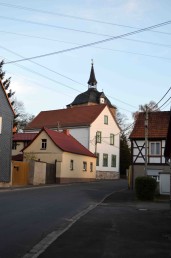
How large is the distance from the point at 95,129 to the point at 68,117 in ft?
20.6

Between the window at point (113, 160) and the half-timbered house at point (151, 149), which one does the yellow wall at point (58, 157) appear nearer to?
the half-timbered house at point (151, 149)

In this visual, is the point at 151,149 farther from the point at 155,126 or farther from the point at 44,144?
the point at 44,144

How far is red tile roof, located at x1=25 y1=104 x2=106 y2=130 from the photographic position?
63213 mm

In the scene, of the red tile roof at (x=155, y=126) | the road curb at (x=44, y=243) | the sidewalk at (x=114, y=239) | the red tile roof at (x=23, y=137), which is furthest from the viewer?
the red tile roof at (x=23, y=137)

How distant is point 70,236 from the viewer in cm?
1122

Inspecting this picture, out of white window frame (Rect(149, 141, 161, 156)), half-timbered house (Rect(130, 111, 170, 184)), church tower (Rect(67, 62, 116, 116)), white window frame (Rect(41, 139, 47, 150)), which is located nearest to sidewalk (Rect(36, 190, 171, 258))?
half-timbered house (Rect(130, 111, 170, 184))

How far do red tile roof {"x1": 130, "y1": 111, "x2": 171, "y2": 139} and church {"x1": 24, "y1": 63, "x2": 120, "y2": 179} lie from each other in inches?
809

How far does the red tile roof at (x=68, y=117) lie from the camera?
207ft

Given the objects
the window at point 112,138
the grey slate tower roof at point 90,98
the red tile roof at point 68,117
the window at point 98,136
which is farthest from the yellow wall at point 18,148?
the grey slate tower roof at point 90,98

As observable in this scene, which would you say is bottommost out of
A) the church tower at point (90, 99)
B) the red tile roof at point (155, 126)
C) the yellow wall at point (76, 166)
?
the yellow wall at point (76, 166)

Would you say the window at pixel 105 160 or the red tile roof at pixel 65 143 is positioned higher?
the red tile roof at pixel 65 143

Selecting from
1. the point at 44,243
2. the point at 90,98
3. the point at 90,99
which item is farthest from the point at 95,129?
the point at 44,243

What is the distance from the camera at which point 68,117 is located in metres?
66.9

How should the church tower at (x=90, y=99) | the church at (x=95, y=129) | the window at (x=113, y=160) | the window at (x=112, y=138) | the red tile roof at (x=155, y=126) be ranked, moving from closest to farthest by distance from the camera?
the red tile roof at (x=155, y=126) < the church at (x=95, y=129) < the window at (x=113, y=160) < the window at (x=112, y=138) < the church tower at (x=90, y=99)
